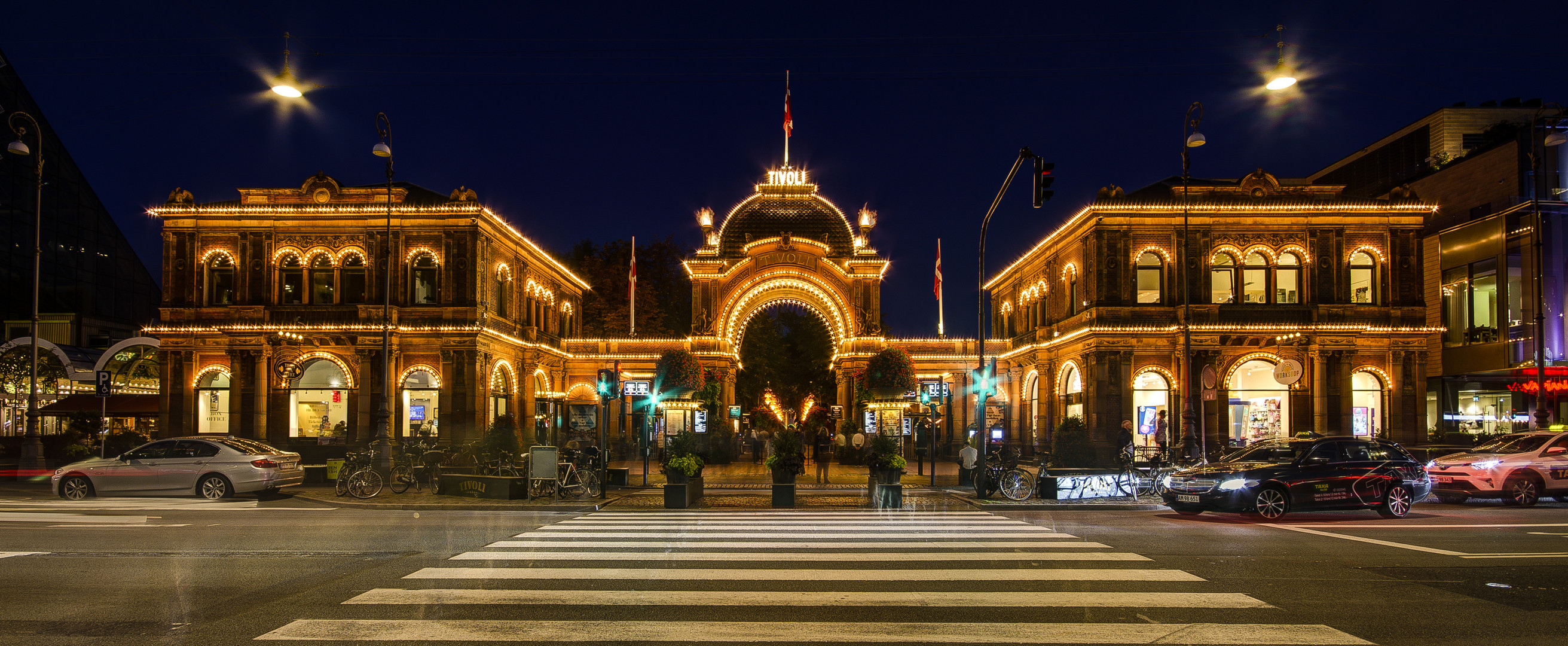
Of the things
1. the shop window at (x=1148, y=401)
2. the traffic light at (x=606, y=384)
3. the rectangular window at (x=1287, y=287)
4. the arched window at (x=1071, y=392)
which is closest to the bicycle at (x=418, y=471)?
the traffic light at (x=606, y=384)

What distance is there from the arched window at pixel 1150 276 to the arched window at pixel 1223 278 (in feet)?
6.18

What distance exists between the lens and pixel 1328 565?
1069 centimetres

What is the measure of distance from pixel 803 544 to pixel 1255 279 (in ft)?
99.8

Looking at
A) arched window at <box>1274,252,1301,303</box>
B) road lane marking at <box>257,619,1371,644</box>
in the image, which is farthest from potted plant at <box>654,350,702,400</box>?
road lane marking at <box>257,619,1371,644</box>

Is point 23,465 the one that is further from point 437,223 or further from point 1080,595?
point 1080,595

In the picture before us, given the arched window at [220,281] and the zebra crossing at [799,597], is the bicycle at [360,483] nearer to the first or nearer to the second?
the zebra crossing at [799,597]

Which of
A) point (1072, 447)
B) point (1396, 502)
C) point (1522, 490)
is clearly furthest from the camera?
point (1072, 447)

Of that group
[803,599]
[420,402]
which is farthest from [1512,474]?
[420,402]

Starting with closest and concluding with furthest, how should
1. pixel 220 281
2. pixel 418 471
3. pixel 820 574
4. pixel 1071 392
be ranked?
1. pixel 820 574
2. pixel 418 471
3. pixel 220 281
4. pixel 1071 392

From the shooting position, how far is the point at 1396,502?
16.8 metres

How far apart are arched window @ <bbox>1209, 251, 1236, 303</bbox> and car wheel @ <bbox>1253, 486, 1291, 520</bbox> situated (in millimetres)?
21655

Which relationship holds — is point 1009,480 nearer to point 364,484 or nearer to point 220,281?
point 364,484

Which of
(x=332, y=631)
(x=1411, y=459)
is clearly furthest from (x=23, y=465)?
(x=1411, y=459)

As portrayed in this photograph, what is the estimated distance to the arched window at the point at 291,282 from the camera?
36.9m
